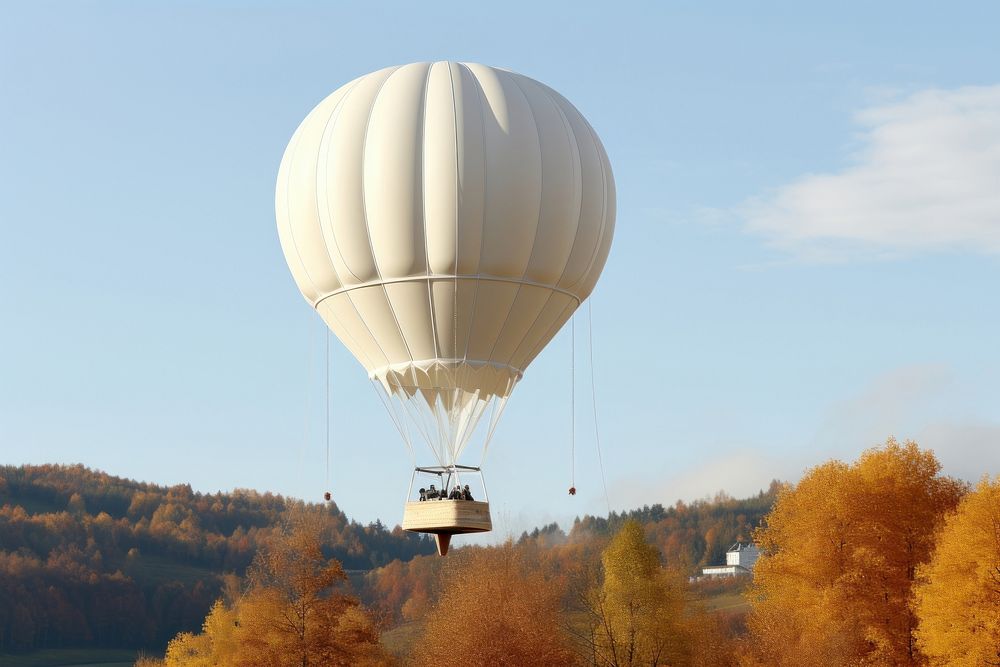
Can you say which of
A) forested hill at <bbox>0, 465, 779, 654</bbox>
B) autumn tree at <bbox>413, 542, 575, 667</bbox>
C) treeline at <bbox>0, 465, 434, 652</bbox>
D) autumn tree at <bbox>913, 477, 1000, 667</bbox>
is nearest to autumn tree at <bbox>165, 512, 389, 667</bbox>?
autumn tree at <bbox>413, 542, 575, 667</bbox>

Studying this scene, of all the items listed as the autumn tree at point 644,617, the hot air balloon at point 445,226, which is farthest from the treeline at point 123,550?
the hot air balloon at point 445,226

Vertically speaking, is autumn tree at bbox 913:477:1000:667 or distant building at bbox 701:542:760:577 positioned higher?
distant building at bbox 701:542:760:577

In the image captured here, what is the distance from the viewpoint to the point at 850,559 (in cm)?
4856

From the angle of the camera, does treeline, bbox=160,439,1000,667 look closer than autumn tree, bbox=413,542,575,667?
Yes

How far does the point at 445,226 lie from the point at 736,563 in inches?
4467

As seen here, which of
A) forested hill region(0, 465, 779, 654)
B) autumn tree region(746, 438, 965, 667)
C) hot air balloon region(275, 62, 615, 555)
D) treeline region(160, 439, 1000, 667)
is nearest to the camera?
hot air balloon region(275, 62, 615, 555)

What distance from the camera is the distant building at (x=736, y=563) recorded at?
134000mm

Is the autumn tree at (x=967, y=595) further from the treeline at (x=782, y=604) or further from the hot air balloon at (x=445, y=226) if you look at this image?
the hot air balloon at (x=445, y=226)

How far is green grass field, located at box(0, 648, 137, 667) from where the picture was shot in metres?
122

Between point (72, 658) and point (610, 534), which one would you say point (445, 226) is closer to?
point (610, 534)

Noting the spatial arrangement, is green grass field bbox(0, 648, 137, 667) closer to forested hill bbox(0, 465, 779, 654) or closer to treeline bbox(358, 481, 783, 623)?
forested hill bbox(0, 465, 779, 654)

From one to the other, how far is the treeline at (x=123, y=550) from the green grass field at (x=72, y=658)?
169 centimetres

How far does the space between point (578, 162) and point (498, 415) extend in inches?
254

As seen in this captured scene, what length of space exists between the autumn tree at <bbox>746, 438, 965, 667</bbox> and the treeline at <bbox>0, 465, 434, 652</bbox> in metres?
76.3
